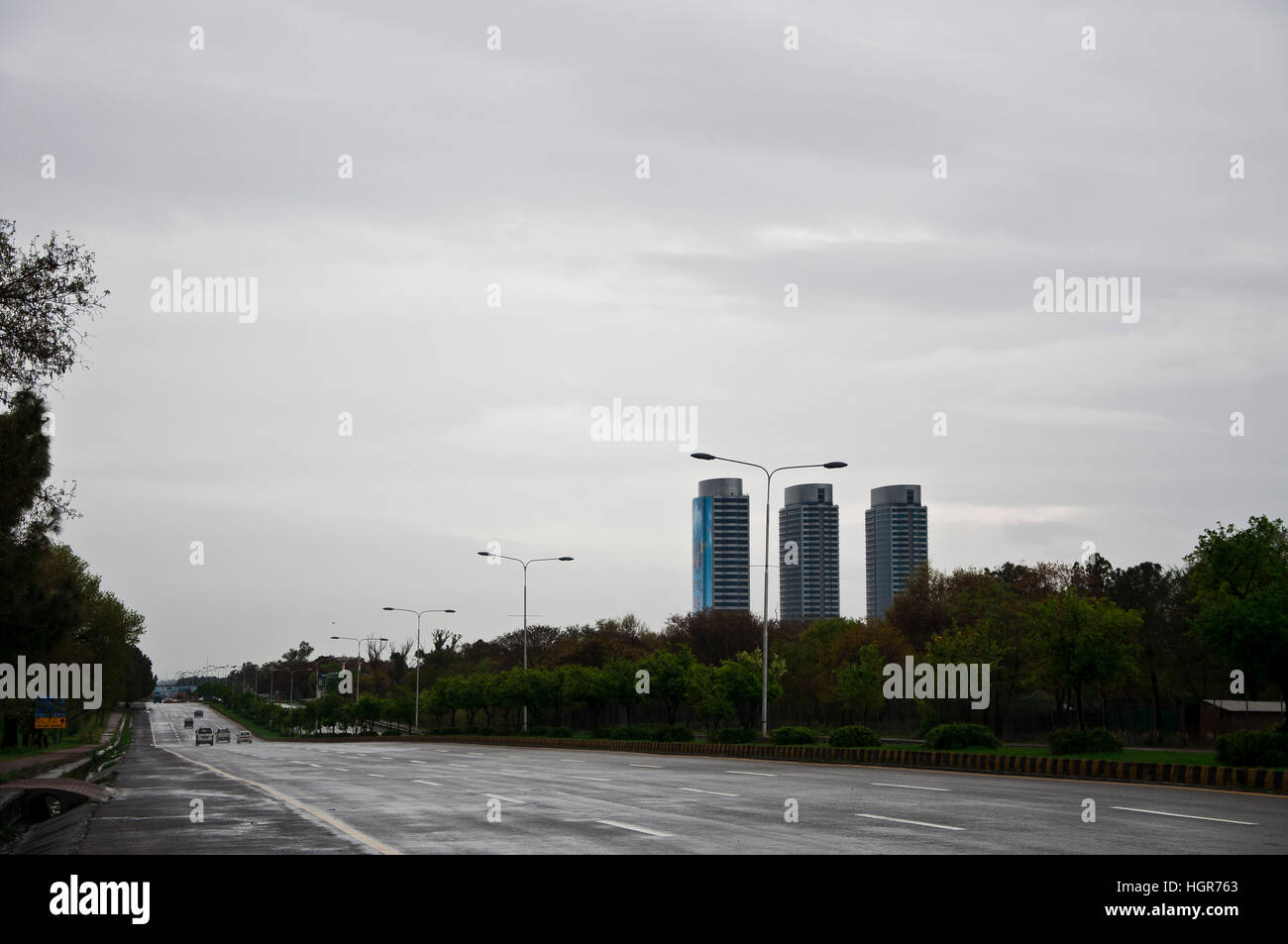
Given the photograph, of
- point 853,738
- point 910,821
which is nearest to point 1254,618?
point 853,738

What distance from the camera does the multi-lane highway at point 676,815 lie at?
12.8m

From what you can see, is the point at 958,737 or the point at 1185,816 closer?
the point at 1185,816

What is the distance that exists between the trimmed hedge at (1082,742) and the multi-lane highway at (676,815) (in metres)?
5.76

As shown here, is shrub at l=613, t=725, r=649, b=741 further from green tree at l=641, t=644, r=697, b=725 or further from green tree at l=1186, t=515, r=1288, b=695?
green tree at l=1186, t=515, r=1288, b=695

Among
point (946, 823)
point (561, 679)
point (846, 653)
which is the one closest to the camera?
point (946, 823)

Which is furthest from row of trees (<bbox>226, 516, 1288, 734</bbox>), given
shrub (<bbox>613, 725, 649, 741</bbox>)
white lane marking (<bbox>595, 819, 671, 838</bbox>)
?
white lane marking (<bbox>595, 819, 671, 838</bbox>)

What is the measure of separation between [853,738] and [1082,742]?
894cm

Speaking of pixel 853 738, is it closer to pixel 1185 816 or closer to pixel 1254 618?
pixel 1254 618

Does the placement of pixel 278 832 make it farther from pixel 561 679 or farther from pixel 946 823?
pixel 561 679

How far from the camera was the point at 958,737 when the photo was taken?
122 feet

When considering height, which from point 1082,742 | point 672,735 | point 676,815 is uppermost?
point 676,815
